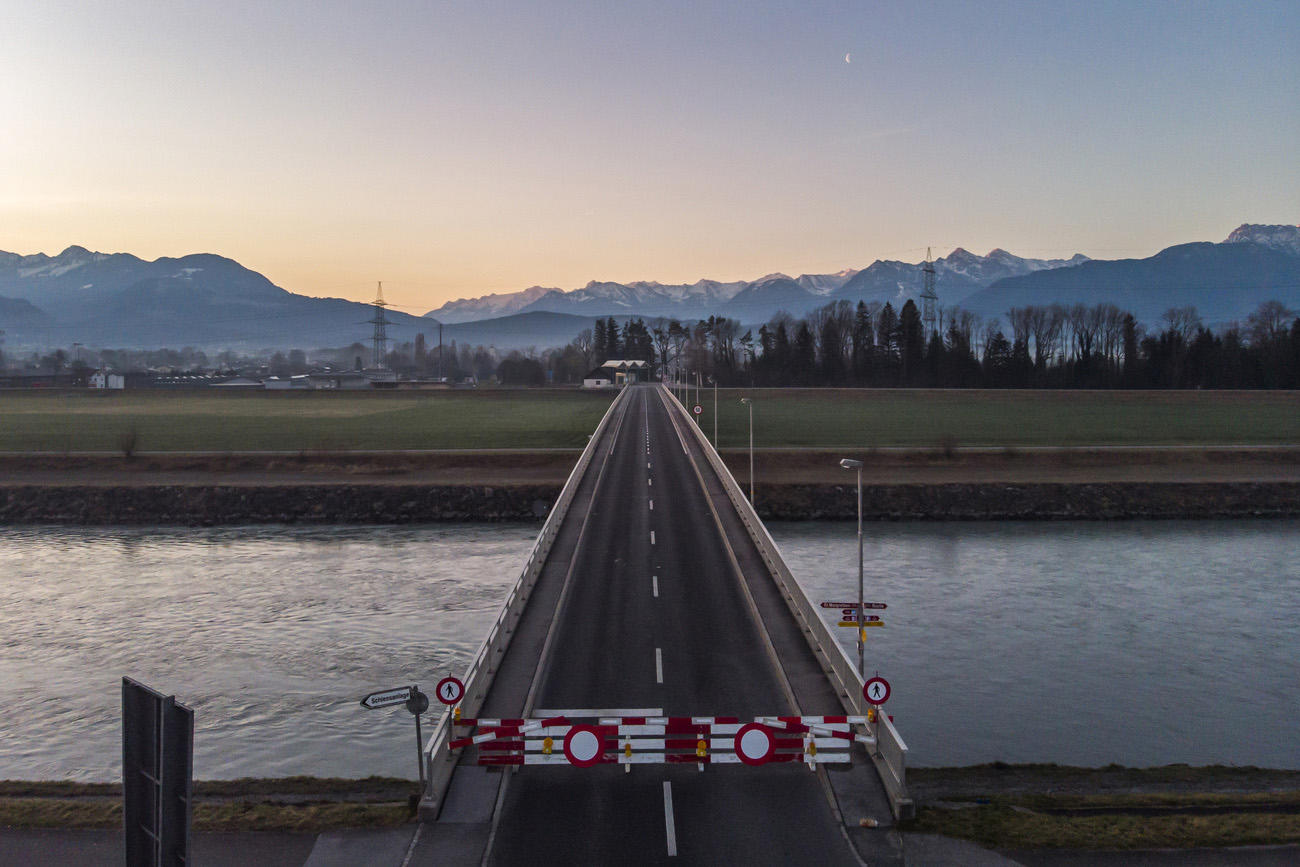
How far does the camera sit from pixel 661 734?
664 inches

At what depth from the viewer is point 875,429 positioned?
297 feet

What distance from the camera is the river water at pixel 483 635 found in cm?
2222

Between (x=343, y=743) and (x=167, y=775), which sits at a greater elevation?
(x=167, y=775)

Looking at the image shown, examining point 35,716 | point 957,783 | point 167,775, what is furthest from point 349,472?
point 167,775

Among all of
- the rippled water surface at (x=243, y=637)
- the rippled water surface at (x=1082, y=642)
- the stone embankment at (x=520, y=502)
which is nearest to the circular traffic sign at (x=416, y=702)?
the rippled water surface at (x=243, y=637)

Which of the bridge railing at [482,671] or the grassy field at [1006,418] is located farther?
the grassy field at [1006,418]

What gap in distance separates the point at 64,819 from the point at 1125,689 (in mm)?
26650

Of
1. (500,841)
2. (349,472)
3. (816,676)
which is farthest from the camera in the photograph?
(349,472)

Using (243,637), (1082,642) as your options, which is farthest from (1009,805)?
(243,637)

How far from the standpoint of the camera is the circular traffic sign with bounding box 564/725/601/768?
16391mm

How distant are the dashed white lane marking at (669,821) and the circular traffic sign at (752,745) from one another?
156 centimetres

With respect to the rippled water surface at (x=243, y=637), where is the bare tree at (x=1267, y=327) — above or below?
above

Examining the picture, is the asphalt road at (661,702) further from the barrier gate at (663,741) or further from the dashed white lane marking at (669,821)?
the barrier gate at (663,741)

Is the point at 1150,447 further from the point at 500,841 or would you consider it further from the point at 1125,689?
the point at 500,841
